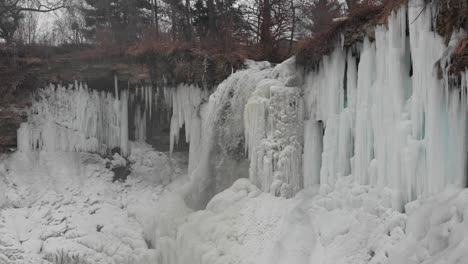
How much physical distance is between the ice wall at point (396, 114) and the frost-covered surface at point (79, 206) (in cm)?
507

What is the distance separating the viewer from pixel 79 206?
12.9 meters

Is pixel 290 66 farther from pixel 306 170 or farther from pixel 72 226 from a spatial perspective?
pixel 72 226

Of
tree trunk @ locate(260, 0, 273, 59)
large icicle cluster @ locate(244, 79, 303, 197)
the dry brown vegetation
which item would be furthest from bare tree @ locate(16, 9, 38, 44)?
the dry brown vegetation

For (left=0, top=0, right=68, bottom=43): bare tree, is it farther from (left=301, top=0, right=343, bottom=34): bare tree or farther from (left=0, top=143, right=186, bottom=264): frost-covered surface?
(left=301, top=0, right=343, bottom=34): bare tree

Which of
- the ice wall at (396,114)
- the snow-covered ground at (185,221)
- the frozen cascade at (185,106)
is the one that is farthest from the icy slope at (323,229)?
the frozen cascade at (185,106)

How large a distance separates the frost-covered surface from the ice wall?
5071 millimetres

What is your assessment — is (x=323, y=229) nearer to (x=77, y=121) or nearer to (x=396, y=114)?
(x=396, y=114)

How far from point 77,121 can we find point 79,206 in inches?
113

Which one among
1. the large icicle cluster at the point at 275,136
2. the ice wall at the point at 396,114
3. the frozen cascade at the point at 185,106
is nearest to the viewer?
the ice wall at the point at 396,114

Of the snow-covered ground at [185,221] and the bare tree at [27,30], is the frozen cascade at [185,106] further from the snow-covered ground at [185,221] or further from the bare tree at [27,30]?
the bare tree at [27,30]

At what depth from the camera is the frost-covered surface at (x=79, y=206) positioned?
449 inches

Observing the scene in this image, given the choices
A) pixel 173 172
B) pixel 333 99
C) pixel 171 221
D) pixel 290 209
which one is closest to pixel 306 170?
pixel 290 209

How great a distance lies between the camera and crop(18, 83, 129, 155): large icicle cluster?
14.2 m

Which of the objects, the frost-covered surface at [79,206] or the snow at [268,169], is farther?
the frost-covered surface at [79,206]
